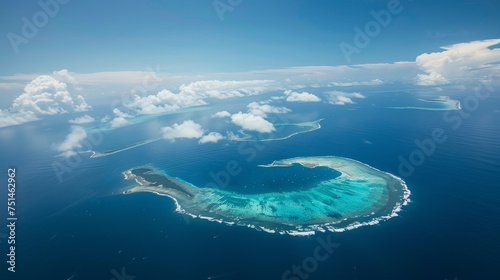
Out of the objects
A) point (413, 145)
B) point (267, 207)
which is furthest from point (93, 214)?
point (413, 145)

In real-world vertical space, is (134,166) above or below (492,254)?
below

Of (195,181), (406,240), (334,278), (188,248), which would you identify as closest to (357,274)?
(334,278)

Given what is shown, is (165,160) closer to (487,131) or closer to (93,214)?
(93,214)

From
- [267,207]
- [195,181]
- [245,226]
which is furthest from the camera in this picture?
[195,181]

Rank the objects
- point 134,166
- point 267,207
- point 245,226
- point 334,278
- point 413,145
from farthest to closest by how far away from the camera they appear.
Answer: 1. point 413,145
2. point 134,166
3. point 267,207
4. point 245,226
5. point 334,278

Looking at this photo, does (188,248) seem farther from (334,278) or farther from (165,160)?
(165,160)

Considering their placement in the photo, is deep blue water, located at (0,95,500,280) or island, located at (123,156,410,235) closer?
deep blue water, located at (0,95,500,280)

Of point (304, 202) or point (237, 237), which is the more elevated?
point (304, 202)

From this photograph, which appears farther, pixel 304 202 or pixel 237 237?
pixel 304 202

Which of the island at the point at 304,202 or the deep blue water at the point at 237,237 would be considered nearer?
the deep blue water at the point at 237,237

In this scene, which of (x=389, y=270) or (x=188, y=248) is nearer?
(x=389, y=270)
